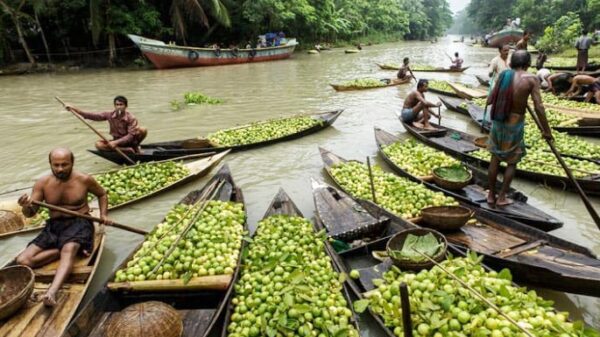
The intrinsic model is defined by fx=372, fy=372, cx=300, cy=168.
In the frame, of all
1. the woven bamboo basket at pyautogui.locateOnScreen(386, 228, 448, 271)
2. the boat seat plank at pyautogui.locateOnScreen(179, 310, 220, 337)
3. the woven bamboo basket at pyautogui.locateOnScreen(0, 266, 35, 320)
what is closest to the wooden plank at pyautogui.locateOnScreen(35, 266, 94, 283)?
the woven bamboo basket at pyautogui.locateOnScreen(0, 266, 35, 320)

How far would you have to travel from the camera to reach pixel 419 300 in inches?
126

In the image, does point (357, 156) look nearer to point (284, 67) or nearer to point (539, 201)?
point (539, 201)

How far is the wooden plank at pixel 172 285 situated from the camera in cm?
366

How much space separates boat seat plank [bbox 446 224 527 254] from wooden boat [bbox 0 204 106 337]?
4.18 m

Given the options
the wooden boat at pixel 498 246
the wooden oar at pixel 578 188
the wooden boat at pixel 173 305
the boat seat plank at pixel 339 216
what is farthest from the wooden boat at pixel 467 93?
the wooden boat at pixel 173 305

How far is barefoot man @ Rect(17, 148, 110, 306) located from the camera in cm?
401

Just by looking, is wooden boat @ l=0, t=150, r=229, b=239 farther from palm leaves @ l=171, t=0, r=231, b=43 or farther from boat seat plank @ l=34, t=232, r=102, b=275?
palm leaves @ l=171, t=0, r=231, b=43

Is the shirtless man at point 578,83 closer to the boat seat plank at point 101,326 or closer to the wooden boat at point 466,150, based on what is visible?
the wooden boat at point 466,150

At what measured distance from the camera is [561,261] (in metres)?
3.80

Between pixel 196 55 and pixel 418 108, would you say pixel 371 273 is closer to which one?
pixel 418 108

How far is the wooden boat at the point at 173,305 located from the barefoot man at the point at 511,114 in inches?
157

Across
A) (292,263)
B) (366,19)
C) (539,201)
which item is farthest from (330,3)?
(292,263)

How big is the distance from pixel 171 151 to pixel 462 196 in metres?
5.79

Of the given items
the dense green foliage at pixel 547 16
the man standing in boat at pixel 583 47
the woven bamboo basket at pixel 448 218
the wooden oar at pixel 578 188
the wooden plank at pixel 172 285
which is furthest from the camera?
the dense green foliage at pixel 547 16
